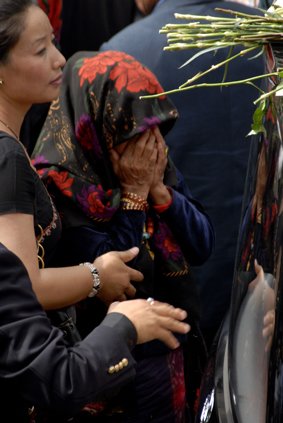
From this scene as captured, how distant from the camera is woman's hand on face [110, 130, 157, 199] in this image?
96.3 inches

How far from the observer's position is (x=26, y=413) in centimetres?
181

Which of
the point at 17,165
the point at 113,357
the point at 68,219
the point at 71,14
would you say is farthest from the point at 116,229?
the point at 71,14

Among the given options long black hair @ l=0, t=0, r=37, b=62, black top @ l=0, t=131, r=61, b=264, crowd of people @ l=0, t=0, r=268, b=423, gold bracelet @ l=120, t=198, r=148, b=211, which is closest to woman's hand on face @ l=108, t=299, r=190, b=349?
crowd of people @ l=0, t=0, r=268, b=423

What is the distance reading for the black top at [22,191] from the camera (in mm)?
1943

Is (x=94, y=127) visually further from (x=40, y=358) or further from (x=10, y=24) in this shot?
(x=40, y=358)

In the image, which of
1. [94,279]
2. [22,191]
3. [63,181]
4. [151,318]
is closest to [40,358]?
[151,318]

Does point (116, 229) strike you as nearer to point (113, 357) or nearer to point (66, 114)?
point (66, 114)

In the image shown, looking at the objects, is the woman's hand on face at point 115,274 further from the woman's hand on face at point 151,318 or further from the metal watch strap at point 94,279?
the woman's hand on face at point 151,318

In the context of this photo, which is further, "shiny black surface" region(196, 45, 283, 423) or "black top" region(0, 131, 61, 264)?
"black top" region(0, 131, 61, 264)

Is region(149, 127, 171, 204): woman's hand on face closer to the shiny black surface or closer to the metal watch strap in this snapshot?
the metal watch strap

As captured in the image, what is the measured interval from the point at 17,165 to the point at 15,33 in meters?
0.35

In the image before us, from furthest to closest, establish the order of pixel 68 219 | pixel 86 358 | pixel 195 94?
pixel 195 94 → pixel 68 219 → pixel 86 358

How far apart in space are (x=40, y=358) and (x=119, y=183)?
0.91 m

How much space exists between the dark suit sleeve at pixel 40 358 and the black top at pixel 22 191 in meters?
0.29
